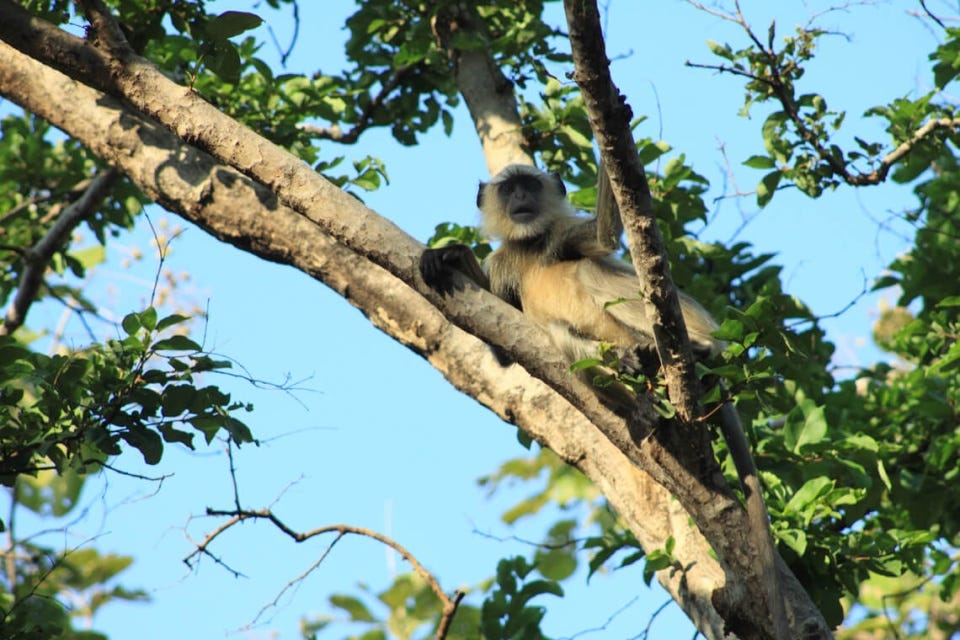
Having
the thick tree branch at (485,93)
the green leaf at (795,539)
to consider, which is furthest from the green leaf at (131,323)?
the green leaf at (795,539)

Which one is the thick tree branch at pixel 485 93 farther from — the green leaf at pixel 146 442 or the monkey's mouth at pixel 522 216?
the green leaf at pixel 146 442

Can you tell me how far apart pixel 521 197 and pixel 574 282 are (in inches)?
28.7

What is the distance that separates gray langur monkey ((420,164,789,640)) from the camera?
3773 mm

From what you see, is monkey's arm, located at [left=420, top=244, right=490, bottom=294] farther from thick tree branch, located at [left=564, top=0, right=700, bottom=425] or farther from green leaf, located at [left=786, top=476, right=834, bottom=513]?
green leaf, located at [left=786, top=476, right=834, bottom=513]

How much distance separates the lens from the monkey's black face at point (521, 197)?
5.27 m

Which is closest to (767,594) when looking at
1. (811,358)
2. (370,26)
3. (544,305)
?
(544,305)

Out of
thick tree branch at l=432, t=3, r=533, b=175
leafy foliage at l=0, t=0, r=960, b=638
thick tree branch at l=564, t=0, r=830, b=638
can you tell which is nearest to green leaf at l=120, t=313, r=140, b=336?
leafy foliage at l=0, t=0, r=960, b=638

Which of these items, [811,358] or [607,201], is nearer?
[607,201]

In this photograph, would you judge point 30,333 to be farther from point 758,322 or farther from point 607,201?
point 758,322

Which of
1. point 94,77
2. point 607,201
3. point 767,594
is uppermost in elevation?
point 94,77

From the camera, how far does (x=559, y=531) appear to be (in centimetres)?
1202

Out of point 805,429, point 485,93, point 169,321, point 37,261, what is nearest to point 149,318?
point 169,321

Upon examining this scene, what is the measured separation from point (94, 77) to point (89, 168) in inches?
137

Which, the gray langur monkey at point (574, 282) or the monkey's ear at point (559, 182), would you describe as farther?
the monkey's ear at point (559, 182)
